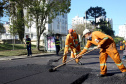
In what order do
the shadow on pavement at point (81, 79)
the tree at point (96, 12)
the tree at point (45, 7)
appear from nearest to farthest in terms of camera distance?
the shadow on pavement at point (81, 79) < the tree at point (45, 7) < the tree at point (96, 12)

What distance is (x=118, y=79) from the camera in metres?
4.41

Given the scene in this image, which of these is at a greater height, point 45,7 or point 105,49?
point 45,7

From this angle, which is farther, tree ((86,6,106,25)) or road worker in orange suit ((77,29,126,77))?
tree ((86,6,106,25))

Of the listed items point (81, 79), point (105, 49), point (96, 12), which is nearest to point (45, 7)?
point (105, 49)

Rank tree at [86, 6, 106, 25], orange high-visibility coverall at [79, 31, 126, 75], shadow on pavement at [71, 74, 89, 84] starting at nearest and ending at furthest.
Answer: shadow on pavement at [71, 74, 89, 84] → orange high-visibility coverall at [79, 31, 126, 75] → tree at [86, 6, 106, 25]

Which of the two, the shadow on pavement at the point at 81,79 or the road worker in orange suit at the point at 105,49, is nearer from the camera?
the shadow on pavement at the point at 81,79

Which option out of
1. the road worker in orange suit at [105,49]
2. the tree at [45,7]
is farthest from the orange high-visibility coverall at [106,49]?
the tree at [45,7]

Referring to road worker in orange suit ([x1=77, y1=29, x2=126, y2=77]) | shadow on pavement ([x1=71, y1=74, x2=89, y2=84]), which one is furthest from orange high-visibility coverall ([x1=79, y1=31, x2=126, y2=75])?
shadow on pavement ([x1=71, y1=74, x2=89, y2=84])

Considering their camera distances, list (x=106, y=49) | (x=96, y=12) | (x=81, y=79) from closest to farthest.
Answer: (x=81, y=79) < (x=106, y=49) < (x=96, y=12)

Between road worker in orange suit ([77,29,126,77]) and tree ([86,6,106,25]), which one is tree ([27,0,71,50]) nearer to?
road worker in orange suit ([77,29,126,77])

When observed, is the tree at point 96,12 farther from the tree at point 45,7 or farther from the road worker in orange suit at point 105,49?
the road worker in orange suit at point 105,49

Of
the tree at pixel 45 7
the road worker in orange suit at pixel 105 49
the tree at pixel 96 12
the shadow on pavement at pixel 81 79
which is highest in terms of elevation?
the tree at pixel 96 12

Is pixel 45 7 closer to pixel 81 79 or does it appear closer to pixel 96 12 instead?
pixel 81 79

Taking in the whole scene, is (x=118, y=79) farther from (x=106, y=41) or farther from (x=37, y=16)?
(x=37, y=16)
